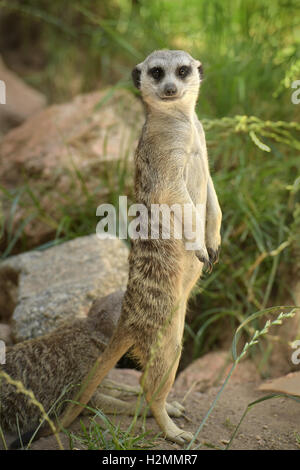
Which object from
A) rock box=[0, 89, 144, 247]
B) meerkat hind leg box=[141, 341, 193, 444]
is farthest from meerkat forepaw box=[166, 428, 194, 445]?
rock box=[0, 89, 144, 247]

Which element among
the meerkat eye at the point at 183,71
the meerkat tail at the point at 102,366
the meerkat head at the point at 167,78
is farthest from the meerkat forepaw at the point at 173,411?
the meerkat eye at the point at 183,71

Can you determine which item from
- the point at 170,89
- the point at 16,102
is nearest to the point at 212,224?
the point at 170,89

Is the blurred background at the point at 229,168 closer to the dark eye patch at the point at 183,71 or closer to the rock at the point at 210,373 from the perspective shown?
the rock at the point at 210,373

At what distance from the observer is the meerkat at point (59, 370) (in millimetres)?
2135

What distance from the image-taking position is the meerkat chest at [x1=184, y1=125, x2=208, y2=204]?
6.80 ft

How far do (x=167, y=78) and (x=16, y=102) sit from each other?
3371mm

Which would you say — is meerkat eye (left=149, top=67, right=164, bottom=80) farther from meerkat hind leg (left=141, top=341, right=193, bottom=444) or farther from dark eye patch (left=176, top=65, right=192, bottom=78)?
meerkat hind leg (left=141, top=341, right=193, bottom=444)

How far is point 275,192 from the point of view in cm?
327

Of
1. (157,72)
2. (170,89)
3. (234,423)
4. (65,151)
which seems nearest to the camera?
(170,89)

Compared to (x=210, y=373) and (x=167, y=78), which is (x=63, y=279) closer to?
(x=210, y=373)

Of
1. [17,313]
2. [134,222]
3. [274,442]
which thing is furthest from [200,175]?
[17,313]

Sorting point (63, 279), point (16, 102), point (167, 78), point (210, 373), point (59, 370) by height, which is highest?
point (16, 102)

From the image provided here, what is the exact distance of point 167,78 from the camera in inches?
78.7

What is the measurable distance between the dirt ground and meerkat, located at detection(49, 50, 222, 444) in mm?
110
